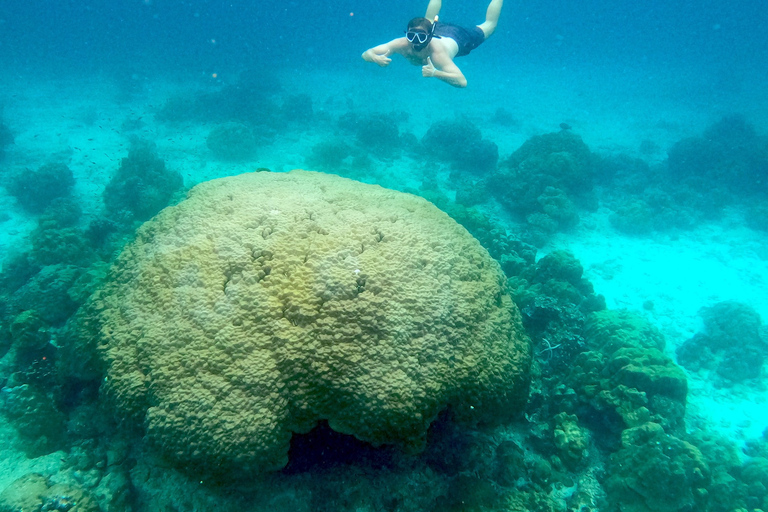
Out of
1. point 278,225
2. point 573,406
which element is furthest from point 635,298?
point 278,225

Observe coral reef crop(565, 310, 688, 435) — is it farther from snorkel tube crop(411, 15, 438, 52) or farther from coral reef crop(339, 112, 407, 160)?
coral reef crop(339, 112, 407, 160)

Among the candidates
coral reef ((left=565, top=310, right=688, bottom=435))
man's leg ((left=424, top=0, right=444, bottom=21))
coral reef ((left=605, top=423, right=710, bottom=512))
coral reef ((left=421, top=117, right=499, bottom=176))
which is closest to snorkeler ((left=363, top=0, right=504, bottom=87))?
man's leg ((left=424, top=0, right=444, bottom=21))

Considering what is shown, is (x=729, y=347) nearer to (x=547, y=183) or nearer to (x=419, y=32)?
(x=547, y=183)

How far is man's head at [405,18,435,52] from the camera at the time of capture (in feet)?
20.5

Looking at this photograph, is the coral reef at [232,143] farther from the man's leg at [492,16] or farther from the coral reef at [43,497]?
the coral reef at [43,497]

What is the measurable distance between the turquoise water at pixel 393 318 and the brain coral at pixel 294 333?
0.03 metres

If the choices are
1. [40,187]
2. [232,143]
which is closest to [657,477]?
[232,143]

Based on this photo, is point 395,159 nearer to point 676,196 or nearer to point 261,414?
point 676,196

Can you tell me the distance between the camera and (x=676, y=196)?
1451cm

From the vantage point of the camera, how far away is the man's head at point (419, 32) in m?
6.25

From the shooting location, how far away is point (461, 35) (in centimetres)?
888

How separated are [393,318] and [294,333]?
891 mm

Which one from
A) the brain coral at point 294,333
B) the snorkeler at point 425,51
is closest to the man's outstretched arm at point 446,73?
the snorkeler at point 425,51

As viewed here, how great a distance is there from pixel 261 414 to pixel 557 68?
6543 cm
